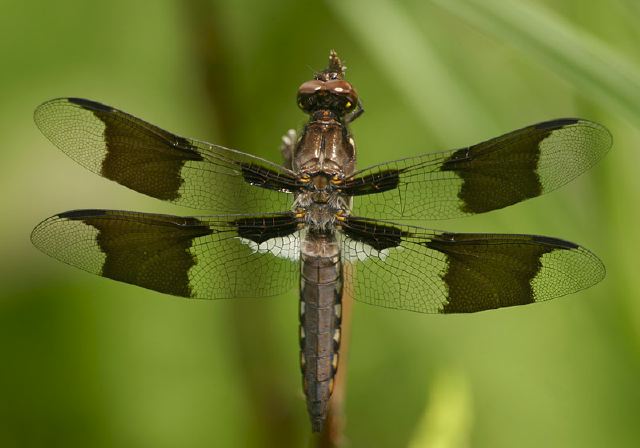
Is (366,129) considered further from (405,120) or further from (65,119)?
(65,119)

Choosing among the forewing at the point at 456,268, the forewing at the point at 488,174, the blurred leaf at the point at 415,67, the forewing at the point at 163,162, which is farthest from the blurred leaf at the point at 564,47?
the forewing at the point at 163,162

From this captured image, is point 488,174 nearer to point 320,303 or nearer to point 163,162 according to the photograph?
point 320,303

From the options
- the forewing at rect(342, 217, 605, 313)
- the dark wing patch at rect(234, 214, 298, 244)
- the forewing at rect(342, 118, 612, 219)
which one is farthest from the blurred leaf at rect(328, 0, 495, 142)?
the dark wing patch at rect(234, 214, 298, 244)

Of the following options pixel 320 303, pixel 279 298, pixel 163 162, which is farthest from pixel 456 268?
pixel 279 298

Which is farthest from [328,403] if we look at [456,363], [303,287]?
[456,363]

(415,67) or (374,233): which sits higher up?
(415,67)

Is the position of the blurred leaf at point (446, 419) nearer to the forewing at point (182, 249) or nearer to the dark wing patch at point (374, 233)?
the dark wing patch at point (374, 233)
